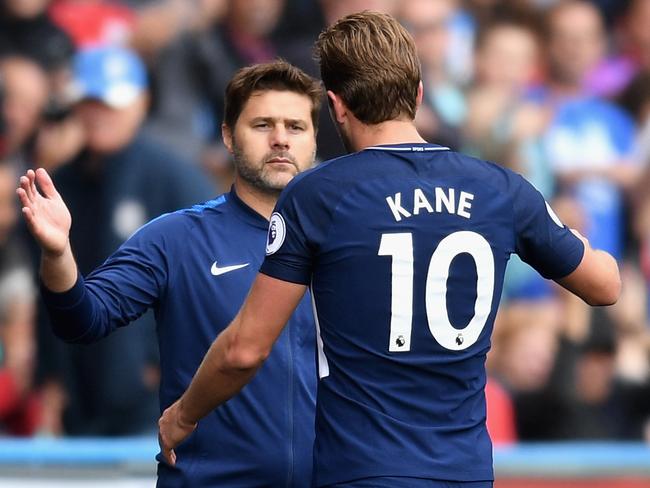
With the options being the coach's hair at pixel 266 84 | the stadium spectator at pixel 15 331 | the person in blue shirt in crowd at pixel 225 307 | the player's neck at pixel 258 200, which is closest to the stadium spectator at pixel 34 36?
the stadium spectator at pixel 15 331

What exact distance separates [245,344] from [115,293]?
2.81ft

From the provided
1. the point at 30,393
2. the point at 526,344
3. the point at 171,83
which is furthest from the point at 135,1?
the point at 526,344

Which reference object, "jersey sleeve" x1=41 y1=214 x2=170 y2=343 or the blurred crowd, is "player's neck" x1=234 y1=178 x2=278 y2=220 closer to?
"jersey sleeve" x1=41 y1=214 x2=170 y2=343

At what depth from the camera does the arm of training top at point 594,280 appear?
123 inches

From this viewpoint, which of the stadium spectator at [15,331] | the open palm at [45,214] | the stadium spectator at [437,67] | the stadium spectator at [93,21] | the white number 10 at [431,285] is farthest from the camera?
the stadium spectator at [437,67]

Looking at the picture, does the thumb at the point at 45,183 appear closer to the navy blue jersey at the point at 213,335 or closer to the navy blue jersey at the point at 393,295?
the navy blue jersey at the point at 213,335

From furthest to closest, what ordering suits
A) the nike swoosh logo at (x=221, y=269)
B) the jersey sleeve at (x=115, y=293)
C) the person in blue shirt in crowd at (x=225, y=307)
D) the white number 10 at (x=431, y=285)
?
the nike swoosh logo at (x=221, y=269)
the person in blue shirt in crowd at (x=225, y=307)
the jersey sleeve at (x=115, y=293)
the white number 10 at (x=431, y=285)

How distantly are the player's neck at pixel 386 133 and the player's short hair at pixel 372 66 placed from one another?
16mm

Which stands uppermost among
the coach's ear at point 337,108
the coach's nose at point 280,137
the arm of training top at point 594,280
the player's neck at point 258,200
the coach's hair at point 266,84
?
the coach's hair at point 266,84

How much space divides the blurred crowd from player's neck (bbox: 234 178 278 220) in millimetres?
3522

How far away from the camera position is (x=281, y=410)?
3.73 meters

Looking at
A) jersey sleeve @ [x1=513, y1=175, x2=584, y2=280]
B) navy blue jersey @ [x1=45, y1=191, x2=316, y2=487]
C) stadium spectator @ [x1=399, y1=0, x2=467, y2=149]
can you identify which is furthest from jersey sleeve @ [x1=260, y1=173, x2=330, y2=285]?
stadium spectator @ [x1=399, y1=0, x2=467, y2=149]

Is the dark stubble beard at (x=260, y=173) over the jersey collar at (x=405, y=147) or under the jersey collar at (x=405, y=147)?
over

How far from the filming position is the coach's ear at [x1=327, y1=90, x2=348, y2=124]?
3.01 m
